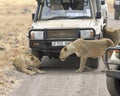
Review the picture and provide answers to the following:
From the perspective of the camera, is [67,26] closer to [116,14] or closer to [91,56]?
[91,56]

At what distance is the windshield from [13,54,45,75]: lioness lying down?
1.52m

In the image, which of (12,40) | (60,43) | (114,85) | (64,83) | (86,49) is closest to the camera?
(114,85)

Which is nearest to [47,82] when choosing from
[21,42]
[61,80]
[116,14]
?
[61,80]

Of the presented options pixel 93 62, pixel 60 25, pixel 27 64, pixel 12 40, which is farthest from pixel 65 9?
pixel 12 40

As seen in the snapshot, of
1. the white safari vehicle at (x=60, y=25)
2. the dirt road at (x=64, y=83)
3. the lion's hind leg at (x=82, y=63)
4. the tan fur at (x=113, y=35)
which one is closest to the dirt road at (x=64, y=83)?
the dirt road at (x=64, y=83)

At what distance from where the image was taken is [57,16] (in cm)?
1279

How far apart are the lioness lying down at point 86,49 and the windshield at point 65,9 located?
1.40 metres

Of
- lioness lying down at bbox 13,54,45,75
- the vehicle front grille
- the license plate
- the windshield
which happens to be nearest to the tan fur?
the windshield

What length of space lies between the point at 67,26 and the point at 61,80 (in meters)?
1.84

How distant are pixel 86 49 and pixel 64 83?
1.47 m

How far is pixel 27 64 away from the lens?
1156cm

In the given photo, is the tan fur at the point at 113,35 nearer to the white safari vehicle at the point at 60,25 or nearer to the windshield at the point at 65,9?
the white safari vehicle at the point at 60,25

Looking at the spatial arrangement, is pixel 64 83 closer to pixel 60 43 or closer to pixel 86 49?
pixel 86 49

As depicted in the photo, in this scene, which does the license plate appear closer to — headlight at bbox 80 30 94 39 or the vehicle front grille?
the vehicle front grille
